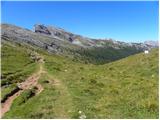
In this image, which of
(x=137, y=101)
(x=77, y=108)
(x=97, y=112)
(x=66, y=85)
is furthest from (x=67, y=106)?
(x=66, y=85)

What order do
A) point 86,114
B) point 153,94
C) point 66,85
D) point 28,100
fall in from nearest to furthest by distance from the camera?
point 86,114, point 153,94, point 28,100, point 66,85

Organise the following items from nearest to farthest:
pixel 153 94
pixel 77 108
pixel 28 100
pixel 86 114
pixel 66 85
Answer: pixel 86 114, pixel 77 108, pixel 153 94, pixel 28 100, pixel 66 85

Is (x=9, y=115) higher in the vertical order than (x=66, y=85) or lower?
lower

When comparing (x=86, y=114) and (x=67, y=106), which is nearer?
(x=86, y=114)

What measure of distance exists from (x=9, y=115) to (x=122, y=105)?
9.02 m

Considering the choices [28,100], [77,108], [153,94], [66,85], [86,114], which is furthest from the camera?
[66,85]

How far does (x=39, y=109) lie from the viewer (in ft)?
84.7

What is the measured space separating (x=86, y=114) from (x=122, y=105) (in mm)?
3557

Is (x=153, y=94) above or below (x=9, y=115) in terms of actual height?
above

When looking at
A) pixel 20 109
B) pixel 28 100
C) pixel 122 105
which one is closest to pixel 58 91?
pixel 28 100

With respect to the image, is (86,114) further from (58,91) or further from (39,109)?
(58,91)

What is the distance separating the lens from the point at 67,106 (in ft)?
86.3

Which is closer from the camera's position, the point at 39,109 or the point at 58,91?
the point at 39,109

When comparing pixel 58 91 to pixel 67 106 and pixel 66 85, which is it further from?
pixel 67 106
